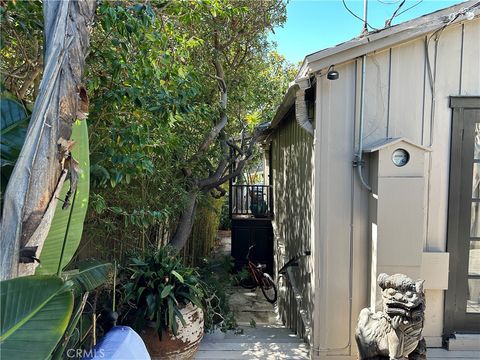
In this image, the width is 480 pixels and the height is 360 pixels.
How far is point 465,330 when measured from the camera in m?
3.22

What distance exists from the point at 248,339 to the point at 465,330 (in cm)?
214

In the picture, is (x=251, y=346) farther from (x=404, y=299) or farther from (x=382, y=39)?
(x=382, y=39)

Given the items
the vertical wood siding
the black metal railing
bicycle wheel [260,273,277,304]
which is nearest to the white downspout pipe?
the vertical wood siding

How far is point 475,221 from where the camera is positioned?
3203 millimetres

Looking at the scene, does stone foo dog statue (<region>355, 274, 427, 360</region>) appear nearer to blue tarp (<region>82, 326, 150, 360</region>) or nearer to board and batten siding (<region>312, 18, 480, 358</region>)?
board and batten siding (<region>312, 18, 480, 358</region>)

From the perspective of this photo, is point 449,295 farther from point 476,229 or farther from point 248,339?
point 248,339

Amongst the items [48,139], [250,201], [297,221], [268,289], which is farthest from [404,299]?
[250,201]

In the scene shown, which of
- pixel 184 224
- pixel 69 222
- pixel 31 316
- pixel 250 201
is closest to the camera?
pixel 31 316

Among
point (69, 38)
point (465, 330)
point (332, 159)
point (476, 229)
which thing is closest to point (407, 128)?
point (332, 159)

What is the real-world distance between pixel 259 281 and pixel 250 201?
2.48 m

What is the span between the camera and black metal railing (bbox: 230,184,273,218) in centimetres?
909

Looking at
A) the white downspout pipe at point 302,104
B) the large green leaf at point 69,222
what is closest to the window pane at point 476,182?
the white downspout pipe at point 302,104

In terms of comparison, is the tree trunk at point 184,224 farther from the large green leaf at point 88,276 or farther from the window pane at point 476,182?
the window pane at point 476,182

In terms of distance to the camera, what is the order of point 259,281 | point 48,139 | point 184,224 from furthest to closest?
point 259,281 < point 184,224 < point 48,139
